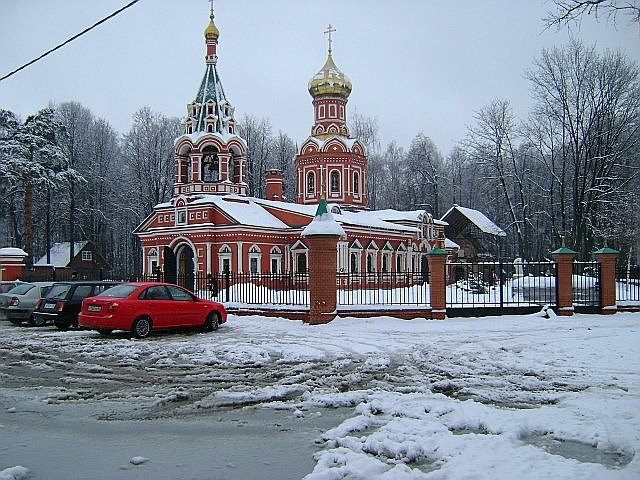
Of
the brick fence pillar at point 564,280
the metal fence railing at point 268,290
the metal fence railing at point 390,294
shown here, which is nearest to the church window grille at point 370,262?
the metal fence railing at point 390,294

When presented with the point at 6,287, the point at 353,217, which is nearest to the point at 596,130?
the point at 353,217

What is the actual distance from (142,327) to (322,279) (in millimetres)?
5124

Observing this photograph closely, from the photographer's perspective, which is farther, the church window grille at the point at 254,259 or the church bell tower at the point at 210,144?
the church bell tower at the point at 210,144

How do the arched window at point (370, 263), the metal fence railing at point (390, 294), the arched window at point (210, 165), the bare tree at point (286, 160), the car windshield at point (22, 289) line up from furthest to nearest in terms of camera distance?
the bare tree at point (286, 160)
the arched window at point (370, 263)
the arched window at point (210, 165)
the car windshield at point (22, 289)
the metal fence railing at point (390, 294)

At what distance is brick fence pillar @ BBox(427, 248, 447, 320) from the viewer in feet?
59.0

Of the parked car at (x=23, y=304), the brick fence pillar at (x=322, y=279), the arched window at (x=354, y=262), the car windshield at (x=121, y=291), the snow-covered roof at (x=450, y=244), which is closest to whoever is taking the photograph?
the car windshield at (x=121, y=291)

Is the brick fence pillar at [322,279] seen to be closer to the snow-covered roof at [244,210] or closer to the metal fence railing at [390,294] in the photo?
the metal fence railing at [390,294]

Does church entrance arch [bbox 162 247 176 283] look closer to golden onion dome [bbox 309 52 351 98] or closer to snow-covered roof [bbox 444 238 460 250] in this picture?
golden onion dome [bbox 309 52 351 98]

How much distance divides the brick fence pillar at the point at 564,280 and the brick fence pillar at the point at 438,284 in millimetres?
3490

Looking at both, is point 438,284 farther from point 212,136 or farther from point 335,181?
point 335,181

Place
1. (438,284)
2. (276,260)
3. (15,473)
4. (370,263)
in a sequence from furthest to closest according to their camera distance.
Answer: (370,263) < (276,260) < (438,284) < (15,473)

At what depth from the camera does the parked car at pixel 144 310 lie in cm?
1427

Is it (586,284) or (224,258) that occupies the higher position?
(224,258)

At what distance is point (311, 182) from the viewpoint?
43.7 metres
